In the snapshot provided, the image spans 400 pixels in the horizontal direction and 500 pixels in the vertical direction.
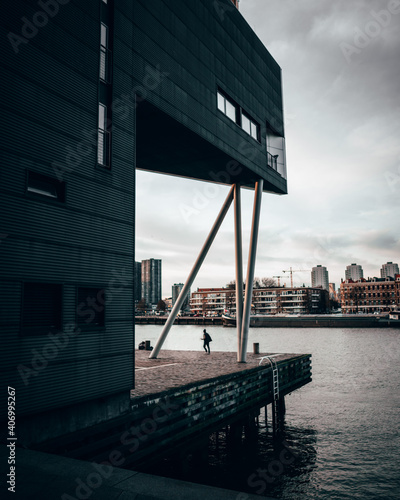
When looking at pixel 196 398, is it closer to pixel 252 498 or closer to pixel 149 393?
pixel 149 393

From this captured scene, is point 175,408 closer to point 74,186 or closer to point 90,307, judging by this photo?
point 90,307

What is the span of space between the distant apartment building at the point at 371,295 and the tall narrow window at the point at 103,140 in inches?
6661

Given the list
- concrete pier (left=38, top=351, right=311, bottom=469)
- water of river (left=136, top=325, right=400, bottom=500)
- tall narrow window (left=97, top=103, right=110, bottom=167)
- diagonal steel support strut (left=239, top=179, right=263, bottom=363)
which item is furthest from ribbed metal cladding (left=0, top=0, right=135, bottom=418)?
diagonal steel support strut (left=239, top=179, right=263, bottom=363)

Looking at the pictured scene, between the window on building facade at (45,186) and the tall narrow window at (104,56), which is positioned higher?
the tall narrow window at (104,56)

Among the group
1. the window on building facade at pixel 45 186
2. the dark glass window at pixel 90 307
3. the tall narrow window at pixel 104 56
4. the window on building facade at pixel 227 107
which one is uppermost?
the window on building facade at pixel 227 107

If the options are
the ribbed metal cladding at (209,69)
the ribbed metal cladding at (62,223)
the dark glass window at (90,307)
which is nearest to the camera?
the ribbed metal cladding at (62,223)

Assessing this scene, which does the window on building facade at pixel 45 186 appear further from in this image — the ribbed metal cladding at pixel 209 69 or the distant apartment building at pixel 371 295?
the distant apartment building at pixel 371 295

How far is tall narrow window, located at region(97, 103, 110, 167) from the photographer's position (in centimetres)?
1205

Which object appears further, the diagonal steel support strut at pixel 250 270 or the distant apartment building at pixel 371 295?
the distant apartment building at pixel 371 295

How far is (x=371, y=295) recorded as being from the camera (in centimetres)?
17000

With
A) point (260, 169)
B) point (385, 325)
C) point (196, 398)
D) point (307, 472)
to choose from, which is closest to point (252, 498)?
point (196, 398)

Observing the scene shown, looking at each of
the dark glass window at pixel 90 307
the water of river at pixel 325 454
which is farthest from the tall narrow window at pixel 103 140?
the water of river at pixel 325 454

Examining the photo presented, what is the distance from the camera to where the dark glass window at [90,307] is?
1087cm

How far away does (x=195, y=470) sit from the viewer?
15391 mm
